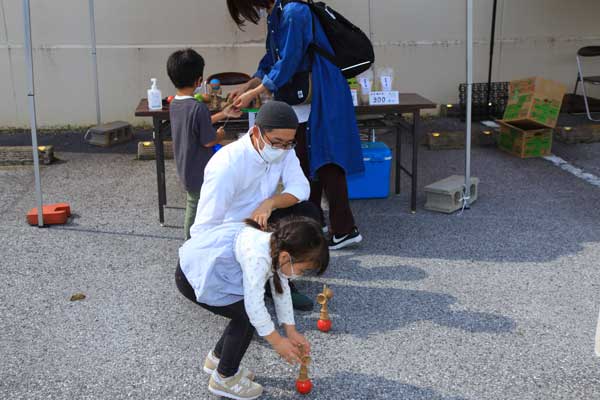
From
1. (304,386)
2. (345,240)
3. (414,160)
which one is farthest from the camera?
(414,160)

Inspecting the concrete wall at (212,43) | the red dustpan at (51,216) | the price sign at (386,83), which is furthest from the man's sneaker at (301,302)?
the concrete wall at (212,43)

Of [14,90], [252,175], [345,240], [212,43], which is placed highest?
[212,43]

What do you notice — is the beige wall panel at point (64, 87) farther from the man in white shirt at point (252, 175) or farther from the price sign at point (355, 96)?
the man in white shirt at point (252, 175)

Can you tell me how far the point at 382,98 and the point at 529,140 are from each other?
2664mm

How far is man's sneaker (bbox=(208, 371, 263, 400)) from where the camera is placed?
109 inches

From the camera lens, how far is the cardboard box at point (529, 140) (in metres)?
A: 6.86

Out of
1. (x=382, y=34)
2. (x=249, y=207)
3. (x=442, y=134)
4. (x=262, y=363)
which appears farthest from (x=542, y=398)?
(x=382, y=34)

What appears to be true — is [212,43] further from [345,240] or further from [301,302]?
[301,302]

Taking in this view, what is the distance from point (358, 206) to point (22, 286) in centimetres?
277

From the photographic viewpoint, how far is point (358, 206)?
5492 millimetres

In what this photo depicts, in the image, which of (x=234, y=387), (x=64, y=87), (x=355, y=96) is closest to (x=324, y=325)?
(x=234, y=387)

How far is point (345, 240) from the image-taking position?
4492 millimetres

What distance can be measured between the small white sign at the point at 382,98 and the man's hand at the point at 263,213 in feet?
7.05

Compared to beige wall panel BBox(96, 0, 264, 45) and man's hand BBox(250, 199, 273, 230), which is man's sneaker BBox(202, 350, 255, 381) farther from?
beige wall panel BBox(96, 0, 264, 45)
